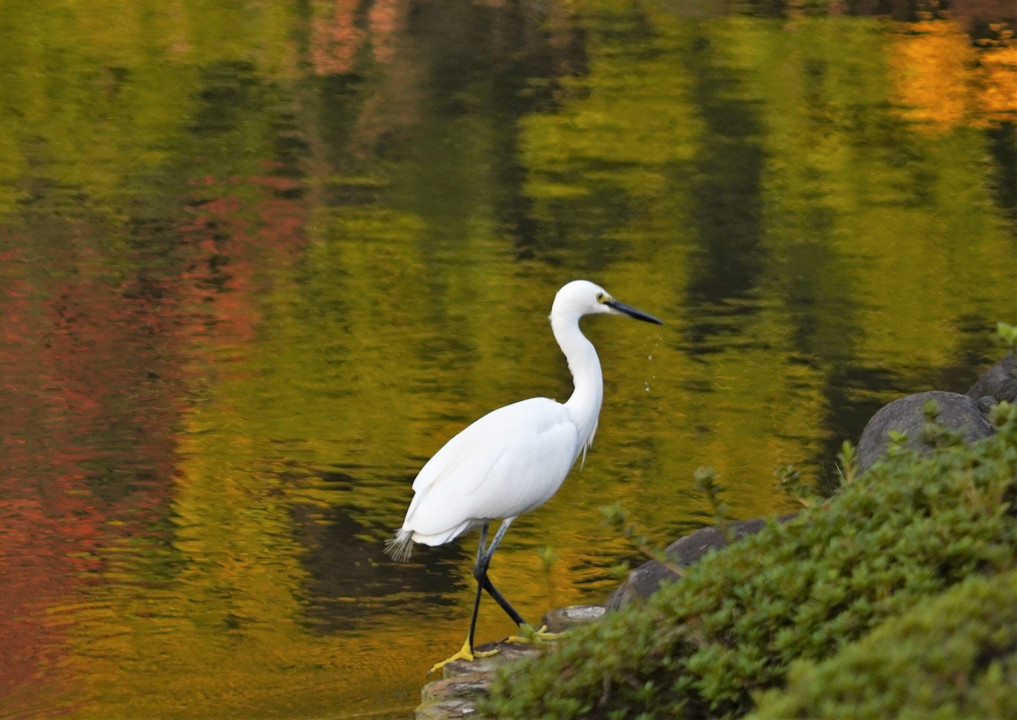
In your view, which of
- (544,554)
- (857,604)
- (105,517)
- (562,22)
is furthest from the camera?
(562,22)

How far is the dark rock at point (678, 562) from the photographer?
6.34 metres

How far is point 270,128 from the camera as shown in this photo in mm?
21828

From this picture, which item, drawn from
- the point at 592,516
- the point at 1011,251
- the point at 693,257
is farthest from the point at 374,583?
the point at 1011,251

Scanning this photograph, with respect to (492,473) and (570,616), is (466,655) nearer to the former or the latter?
(570,616)

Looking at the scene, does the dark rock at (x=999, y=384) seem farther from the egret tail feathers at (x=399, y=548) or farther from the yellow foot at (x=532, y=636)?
the yellow foot at (x=532, y=636)

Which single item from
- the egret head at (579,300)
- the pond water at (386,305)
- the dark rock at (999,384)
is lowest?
the pond water at (386,305)

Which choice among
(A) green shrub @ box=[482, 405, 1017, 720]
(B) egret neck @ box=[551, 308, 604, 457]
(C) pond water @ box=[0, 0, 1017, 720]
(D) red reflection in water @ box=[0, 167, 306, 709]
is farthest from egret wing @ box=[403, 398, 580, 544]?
(A) green shrub @ box=[482, 405, 1017, 720]

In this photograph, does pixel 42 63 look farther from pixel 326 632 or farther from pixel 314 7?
pixel 326 632

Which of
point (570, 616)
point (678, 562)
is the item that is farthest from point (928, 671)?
point (570, 616)

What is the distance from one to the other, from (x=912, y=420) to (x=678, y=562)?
1.93m

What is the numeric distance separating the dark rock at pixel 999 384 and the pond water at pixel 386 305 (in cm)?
109

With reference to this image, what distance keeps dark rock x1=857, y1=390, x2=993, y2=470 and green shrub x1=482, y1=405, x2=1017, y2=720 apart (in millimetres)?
2878

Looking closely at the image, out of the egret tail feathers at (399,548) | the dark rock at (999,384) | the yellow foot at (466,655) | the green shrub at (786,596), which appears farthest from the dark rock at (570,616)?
the dark rock at (999,384)

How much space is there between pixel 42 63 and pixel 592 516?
19.8 m
